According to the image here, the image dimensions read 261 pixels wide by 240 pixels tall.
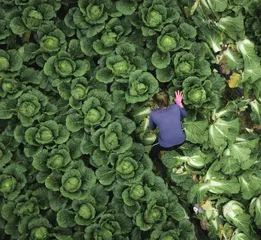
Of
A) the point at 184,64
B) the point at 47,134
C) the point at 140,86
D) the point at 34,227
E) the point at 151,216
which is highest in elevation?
the point at 184,64

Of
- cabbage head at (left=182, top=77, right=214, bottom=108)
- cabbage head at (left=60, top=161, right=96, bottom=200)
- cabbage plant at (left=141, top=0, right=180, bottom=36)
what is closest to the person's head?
cabbage head at (left=182, top=77, right=214, bottom=108)

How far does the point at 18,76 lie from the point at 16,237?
1.42m

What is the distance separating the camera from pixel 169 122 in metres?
3.36

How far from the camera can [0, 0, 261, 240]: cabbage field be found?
3295mm

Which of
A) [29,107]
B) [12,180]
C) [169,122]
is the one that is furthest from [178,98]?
[12,180]

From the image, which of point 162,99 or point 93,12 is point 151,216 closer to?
point 162,99

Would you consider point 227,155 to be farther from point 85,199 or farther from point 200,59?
point 85,199

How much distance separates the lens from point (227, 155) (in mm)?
3600

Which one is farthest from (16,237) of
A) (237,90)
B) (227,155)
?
(237,90)

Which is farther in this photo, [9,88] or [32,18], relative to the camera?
[32,18]

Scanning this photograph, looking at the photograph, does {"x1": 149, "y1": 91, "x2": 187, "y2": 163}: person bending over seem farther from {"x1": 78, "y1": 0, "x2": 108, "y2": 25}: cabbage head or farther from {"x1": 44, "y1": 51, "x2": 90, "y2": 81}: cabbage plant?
{"x1": 78, "y1": 0, "x2": 108, "y2": 25}: cabbage head

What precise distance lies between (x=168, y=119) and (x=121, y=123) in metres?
0.41

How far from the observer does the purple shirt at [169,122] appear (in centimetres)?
336

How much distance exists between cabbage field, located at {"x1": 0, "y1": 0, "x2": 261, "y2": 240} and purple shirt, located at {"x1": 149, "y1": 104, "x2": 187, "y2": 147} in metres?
0.10
